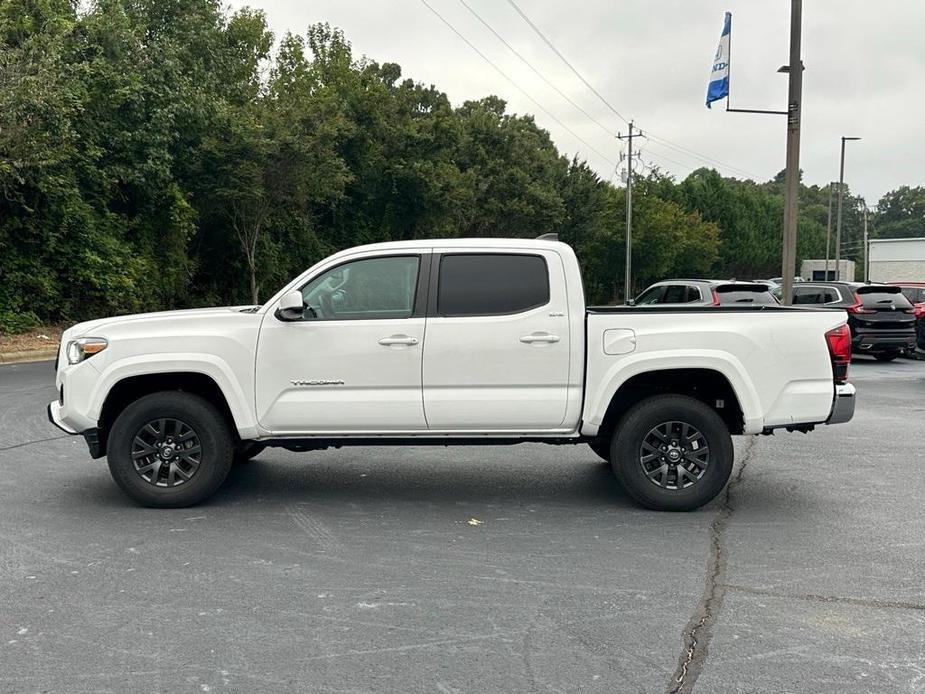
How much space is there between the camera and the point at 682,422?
6.54 m

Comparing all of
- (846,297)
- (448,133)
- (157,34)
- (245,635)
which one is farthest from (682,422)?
(448,133)

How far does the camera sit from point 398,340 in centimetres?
643

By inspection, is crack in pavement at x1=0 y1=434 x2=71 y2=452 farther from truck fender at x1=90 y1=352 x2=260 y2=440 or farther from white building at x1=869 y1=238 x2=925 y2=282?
white building at x1=869 y1=238 x2=925 y2=282

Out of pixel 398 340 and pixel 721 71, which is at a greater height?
pixel 721 71

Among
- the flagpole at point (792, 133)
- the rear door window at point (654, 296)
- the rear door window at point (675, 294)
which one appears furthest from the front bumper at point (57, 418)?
the flagpole at point (792, 133)

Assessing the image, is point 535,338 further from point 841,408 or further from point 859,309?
point 859,309

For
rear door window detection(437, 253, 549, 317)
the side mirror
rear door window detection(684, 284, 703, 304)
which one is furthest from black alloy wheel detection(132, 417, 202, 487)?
rear door window detection(684, 284, 703, 304)

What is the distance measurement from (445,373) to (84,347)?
8.48ft

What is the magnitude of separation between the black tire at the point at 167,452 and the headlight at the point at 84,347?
18.3 inches

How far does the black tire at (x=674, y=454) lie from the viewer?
21.3ft

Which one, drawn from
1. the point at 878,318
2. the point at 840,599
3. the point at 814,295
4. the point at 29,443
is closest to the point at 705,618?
the point at 840,599

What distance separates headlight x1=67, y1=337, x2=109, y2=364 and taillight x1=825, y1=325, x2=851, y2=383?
17.1 ft

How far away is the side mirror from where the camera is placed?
6363 mm

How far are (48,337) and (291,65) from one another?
96.0 ft
